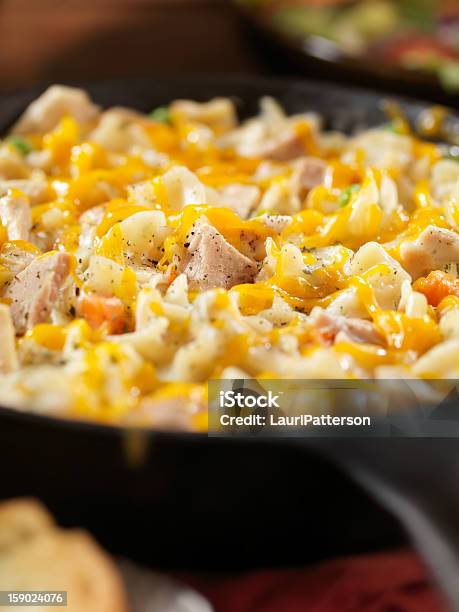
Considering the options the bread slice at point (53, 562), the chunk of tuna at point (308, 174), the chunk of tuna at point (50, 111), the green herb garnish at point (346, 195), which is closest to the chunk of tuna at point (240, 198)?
the chunk of tuna at point (308, 174)

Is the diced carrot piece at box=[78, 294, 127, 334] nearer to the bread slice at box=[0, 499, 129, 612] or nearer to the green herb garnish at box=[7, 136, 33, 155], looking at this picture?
the bread slice at box=[0, 499, 129, 612]

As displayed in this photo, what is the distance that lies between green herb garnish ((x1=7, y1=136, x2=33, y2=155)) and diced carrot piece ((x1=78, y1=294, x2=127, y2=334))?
1.51m

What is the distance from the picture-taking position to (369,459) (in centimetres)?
226

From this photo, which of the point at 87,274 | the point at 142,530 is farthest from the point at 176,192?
the point at 142,530

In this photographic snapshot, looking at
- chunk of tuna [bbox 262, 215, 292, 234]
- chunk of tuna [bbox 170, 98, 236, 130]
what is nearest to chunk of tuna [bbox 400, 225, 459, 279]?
chunk of tuna [bbox 262, 215, 292, 234]

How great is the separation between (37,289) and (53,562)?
3.11ft

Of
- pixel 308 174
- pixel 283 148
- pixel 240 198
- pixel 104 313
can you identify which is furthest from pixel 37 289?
pixel 283 148

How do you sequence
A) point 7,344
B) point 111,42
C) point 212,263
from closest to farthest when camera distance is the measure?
point 7,344 → point 212,263 → point 111,42

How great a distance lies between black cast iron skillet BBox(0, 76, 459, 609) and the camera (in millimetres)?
2207

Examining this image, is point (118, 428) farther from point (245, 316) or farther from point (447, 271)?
point (447, 271)

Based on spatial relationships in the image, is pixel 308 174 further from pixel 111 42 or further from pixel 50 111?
pixel 111 42

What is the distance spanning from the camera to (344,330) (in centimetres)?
282

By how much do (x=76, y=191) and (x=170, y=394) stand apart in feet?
4.93

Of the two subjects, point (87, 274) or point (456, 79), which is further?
point (456, 79)
